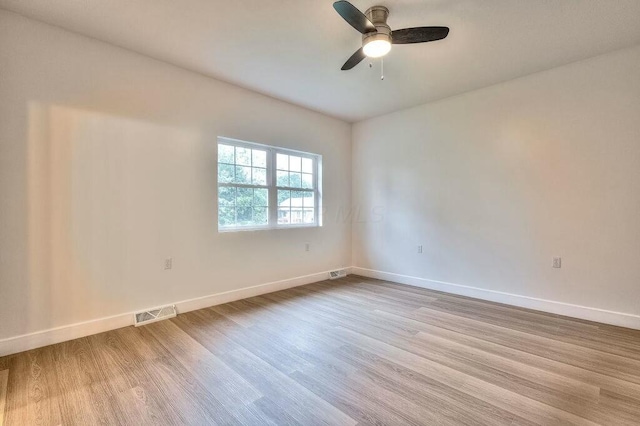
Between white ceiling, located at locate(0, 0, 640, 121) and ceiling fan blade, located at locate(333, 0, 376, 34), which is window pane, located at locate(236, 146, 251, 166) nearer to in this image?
white ceiling, located at locate(0, 0, 640, 121)

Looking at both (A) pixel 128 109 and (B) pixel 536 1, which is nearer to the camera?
(B) pixel 536 1

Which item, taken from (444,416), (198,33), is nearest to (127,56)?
(198,33)

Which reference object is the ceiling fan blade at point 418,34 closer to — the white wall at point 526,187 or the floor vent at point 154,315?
the white wall at point 526,187

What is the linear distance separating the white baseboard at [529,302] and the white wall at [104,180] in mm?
2355

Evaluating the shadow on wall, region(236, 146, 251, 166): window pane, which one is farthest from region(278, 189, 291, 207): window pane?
the shadow on wall

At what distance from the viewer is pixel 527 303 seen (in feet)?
10.9

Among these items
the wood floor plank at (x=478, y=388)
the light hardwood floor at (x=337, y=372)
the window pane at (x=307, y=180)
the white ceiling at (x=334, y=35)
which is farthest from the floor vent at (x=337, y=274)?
the white ceiling at (x=334, y=35)

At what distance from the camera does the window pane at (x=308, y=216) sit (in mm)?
4551

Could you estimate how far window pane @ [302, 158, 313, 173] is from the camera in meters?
4.55

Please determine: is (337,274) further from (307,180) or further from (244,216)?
(244,216)

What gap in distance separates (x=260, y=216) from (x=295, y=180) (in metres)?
0.84

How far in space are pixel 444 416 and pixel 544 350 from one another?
1376mm

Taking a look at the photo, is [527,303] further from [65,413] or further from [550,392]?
[65,413]

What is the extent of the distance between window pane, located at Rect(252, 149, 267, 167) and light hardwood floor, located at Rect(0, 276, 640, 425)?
200 centimetres
